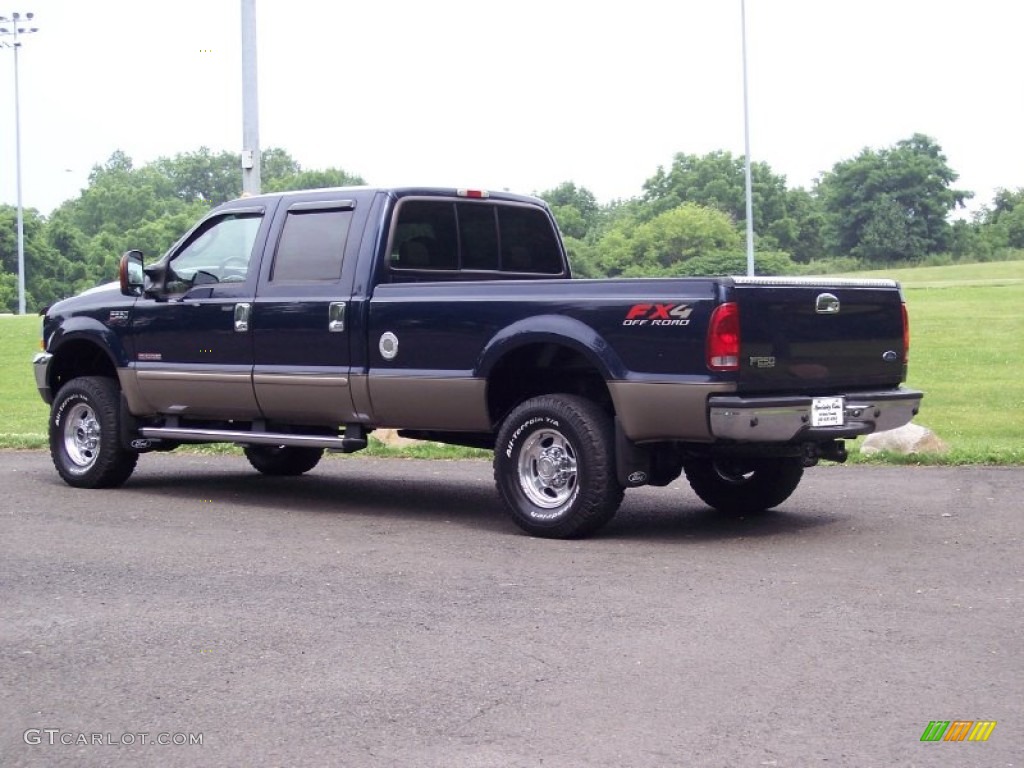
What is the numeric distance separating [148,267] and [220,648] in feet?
19.0

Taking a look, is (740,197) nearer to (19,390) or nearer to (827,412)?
(19,390)

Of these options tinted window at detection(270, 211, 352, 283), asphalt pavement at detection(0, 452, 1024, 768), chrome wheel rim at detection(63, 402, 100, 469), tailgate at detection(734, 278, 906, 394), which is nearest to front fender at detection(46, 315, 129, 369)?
chrome wheel rim at detection(63, 402, 100, 469)

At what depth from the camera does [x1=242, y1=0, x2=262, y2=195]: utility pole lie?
651 inches

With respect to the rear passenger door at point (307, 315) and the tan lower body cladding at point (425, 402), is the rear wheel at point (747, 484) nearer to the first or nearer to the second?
the tan lower body cladding at point (425, 402)

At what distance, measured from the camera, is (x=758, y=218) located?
71375mm

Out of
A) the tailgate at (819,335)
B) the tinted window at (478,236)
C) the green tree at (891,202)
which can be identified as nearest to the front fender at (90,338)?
the tinted window at (478,236)

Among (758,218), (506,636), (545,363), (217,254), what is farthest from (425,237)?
(758,218)

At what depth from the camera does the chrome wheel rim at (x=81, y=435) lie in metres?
12.0

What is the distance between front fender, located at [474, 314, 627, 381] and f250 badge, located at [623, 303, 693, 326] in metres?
0.23

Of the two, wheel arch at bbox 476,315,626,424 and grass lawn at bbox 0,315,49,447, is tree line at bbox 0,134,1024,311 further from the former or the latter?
wheel arch at bbox 476,315,626,424

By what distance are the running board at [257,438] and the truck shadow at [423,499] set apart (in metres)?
0.46

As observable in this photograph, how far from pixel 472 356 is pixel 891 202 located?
86.1 metres

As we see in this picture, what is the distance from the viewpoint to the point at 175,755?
4898 mm

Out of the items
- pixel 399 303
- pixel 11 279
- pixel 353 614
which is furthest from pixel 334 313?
pixel 11 279
